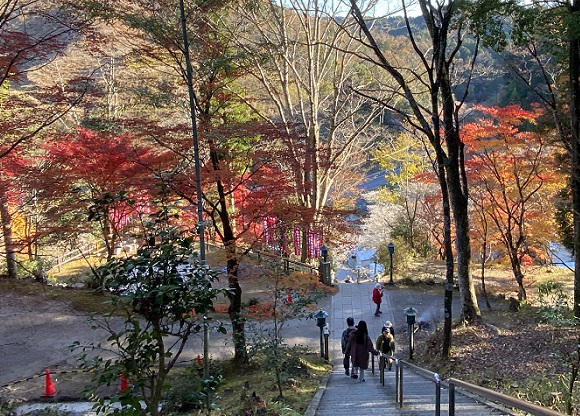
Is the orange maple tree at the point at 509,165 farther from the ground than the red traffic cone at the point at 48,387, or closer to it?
farther from the ground

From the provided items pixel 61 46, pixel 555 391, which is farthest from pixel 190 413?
pixel 61 46

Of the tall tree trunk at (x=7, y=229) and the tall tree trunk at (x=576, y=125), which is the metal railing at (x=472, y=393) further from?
the tall tree trunk at (x=7, y=229)

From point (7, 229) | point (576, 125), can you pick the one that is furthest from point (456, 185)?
point (7, 229)

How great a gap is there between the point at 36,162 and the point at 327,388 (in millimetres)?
13850

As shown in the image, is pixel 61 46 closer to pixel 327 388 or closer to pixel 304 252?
pixel 327 388

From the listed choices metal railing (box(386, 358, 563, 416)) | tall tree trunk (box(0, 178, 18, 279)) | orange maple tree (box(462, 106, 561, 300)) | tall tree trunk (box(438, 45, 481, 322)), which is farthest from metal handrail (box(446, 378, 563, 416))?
orange maple tree (box(462, 106, 561, 300))

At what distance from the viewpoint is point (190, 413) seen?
6750mm

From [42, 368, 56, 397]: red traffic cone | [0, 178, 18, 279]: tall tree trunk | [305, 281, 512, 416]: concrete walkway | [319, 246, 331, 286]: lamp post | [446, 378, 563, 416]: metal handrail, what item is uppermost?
[0, 178, 18, 279]: tall tree trunk

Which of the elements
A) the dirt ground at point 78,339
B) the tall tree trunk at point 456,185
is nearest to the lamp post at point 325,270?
the dirt ground at point 78,339

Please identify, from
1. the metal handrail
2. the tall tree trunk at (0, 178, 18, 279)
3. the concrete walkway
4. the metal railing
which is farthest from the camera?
the tall tree trunk at (0, 178, 18, 279)

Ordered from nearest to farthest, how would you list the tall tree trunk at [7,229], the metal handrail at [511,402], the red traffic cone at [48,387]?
1. the metal handrail at [511,402]
2. the red traffic cone at [48,387]
3. the tall tree trunk at [7,229]

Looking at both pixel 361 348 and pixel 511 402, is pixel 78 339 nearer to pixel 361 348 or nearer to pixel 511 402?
pixel 361 348

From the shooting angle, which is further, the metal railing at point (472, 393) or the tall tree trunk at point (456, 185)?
the tall tree trunk at point (456, 185)

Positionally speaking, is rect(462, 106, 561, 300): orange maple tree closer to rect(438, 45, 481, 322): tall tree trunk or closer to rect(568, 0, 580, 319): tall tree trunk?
rect(568, 0, 580, 319): tall tree trunk
